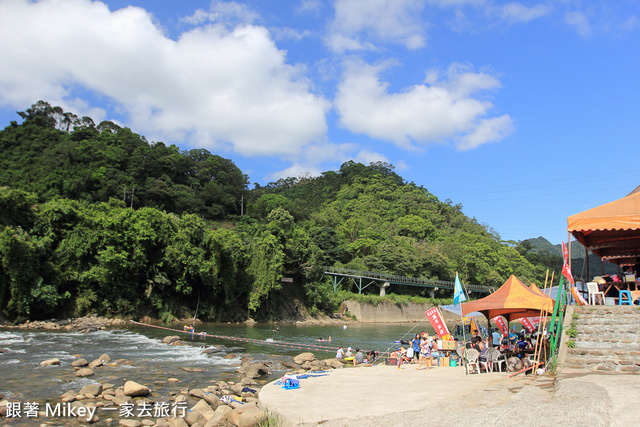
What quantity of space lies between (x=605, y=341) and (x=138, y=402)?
12870 mm

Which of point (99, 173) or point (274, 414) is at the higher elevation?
point (99, 173)

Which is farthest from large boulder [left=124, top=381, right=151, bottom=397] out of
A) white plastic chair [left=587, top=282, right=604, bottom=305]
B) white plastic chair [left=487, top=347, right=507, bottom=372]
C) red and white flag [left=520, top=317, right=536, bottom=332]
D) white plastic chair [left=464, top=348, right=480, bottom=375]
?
red and white flag [left=520, top=317, right=536, bottom=332]

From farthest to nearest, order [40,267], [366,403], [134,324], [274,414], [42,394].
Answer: [134,324], [40,267], [42,394], [366,403], [274,414]

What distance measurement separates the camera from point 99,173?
231 ft

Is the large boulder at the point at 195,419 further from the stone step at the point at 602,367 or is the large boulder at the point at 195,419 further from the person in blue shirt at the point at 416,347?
the person in blue shirt at the point at 416,347

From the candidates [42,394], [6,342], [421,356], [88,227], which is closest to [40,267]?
[88,227]

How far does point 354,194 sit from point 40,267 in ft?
278

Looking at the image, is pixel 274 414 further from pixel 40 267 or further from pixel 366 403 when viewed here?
pixel 40 267

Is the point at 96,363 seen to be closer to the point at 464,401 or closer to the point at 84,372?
the point at 84,372

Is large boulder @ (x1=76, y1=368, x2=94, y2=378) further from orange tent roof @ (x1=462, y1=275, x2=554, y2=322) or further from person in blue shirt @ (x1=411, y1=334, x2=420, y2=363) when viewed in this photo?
orange tent roof @ (x1=462, y1=275, x2=554, y2=322)

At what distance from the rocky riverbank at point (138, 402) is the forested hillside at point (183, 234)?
1967 centimetres

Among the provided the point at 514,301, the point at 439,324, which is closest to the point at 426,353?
the point at 439,324

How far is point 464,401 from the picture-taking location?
821 cm

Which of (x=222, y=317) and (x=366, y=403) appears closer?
(x=366, y=403)
